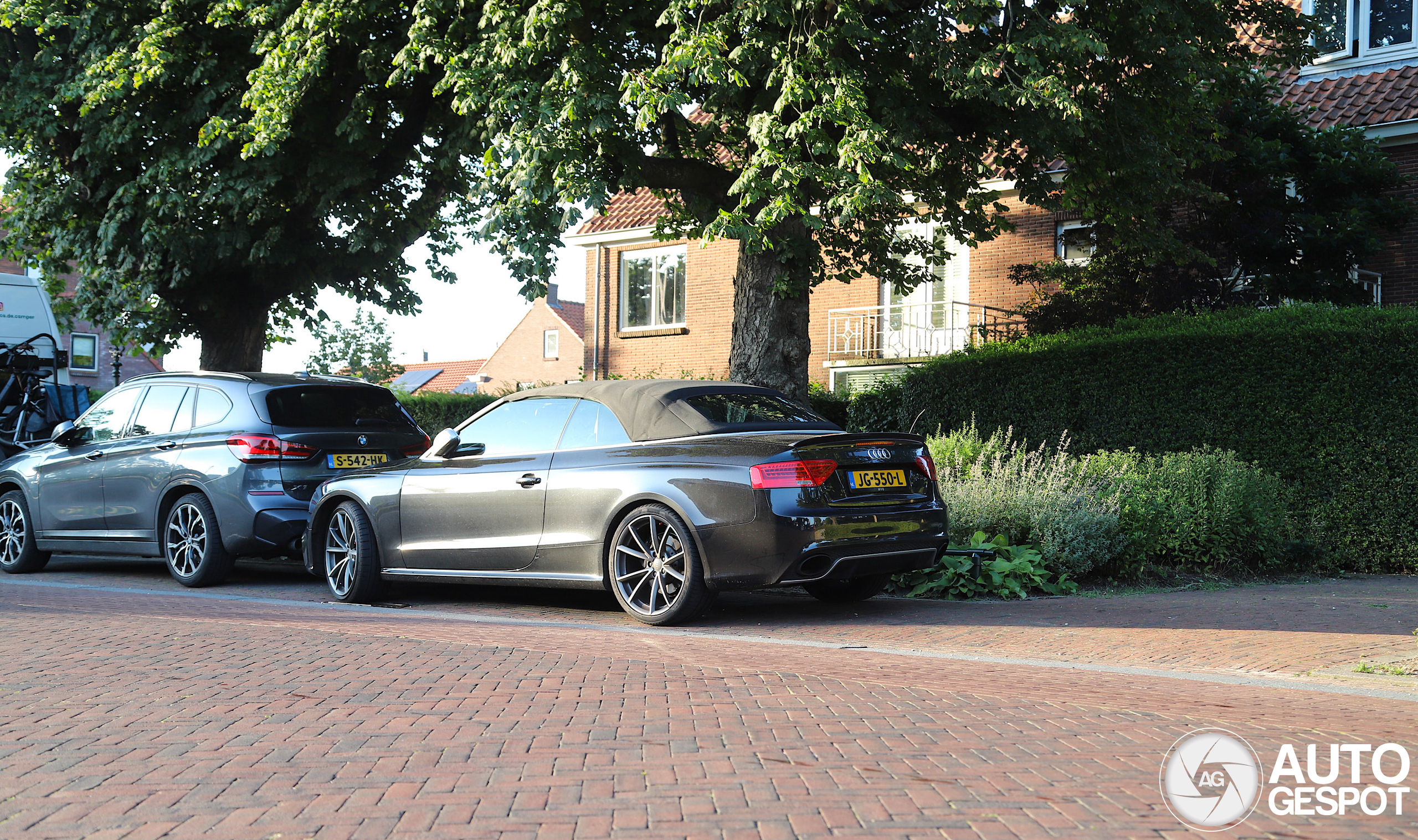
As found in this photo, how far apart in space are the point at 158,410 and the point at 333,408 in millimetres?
1708

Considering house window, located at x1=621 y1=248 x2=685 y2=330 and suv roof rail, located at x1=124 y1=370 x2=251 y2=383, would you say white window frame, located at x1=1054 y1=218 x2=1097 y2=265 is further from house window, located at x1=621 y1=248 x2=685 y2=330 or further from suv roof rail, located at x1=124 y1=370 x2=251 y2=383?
suv roof rail, located at x1=124 y1=370 x2=251 y2=383

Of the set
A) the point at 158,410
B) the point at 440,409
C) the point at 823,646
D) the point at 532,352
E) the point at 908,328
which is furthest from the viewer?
the point at 532,352

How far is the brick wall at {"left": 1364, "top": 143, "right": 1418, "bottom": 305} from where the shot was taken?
17.2 metres

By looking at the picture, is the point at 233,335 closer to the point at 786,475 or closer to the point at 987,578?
the point at 987,578

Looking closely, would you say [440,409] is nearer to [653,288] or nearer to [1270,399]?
[653,288]

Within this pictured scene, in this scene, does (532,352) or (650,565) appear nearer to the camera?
(650,565)

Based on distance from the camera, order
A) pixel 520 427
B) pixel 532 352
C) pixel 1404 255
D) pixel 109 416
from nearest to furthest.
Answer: pixel 520 427 → pixel 109 416 → pixel 1404 255 → pixel 532 352

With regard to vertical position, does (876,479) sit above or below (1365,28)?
below

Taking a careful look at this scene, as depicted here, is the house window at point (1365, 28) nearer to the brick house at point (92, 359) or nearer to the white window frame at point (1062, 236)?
the white window frame at point (1062, 236)

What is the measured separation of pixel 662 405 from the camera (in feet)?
26.0

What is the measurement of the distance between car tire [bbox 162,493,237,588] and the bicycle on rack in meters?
5.77

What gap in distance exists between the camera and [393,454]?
33.8 ft

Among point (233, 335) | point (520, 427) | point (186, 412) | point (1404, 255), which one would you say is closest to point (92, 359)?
point (233, 335)

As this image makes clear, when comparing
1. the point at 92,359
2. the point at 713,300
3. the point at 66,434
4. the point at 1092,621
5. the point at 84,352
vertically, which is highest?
the point at 713,300
